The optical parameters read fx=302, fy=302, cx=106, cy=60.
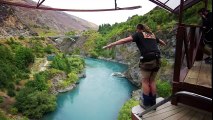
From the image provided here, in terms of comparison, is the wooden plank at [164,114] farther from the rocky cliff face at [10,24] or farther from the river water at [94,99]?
the rocky cliff face at [10,24]

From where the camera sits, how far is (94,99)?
59.5 meters

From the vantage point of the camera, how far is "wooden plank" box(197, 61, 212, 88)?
6.34m

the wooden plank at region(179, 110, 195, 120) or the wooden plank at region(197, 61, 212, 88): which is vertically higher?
the wooden plank at region(197, 61, 212, 88)

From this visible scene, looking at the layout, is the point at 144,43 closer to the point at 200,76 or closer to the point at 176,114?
the point at 200,76

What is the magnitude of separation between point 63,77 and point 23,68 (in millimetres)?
9519

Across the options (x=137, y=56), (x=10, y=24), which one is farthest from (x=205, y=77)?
(x=10, y=24)

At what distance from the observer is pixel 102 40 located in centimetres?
13538

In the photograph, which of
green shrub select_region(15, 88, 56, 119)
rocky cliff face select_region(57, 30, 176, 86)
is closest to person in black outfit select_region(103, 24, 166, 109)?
green shrub select_region(15, 88, 56, 119)

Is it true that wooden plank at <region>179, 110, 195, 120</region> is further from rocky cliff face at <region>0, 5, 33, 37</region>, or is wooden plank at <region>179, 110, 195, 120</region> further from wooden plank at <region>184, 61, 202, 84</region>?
rocky cliff face at <region>0, 5, 33, 37</region>

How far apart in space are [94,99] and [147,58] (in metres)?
53.3

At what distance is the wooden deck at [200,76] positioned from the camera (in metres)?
6.41

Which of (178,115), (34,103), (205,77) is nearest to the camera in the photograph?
(178,115)

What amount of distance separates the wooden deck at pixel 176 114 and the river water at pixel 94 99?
43362 millimetres

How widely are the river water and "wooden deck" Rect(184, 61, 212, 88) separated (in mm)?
42102
